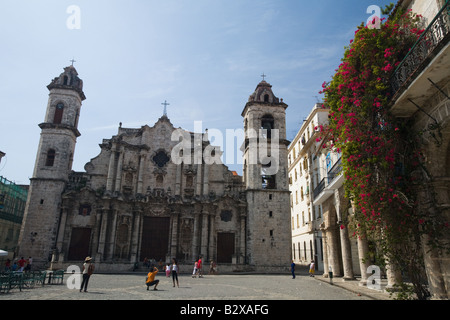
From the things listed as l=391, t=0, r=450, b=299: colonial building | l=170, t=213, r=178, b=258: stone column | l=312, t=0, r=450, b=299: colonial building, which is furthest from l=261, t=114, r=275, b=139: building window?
l=391, t=0, r=450, b=299: colonial building

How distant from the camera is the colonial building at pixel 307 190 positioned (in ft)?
100

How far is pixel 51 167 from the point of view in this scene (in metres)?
28.6

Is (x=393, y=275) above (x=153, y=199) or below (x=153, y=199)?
below

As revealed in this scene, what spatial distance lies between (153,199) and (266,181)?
1160 centimetres

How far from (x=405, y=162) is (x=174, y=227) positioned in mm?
22949

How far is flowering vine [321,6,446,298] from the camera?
9.02 m

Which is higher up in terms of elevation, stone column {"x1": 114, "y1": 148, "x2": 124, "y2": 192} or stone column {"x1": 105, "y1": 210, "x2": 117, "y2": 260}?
stone column {"x1": 114, "y1": 148, "x2": 124, "y2": 192}

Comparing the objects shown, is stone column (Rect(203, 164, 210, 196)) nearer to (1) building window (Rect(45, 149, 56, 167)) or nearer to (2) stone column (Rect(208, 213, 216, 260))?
(2) stone column (Rect(208, 213, 216, 260))

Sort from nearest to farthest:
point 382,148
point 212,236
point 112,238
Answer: point 382,148, point 112,238, point 212,236

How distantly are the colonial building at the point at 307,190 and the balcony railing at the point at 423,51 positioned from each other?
60.0 ft

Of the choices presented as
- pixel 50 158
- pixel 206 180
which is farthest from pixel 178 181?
pixel 50 158

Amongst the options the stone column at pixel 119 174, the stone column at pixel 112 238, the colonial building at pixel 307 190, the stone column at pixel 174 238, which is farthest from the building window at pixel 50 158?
the colonial building at pixel 307 190

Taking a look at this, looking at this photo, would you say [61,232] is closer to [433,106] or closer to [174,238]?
[174,238]

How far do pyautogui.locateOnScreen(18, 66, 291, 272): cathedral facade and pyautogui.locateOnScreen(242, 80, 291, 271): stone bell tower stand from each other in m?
0.10
